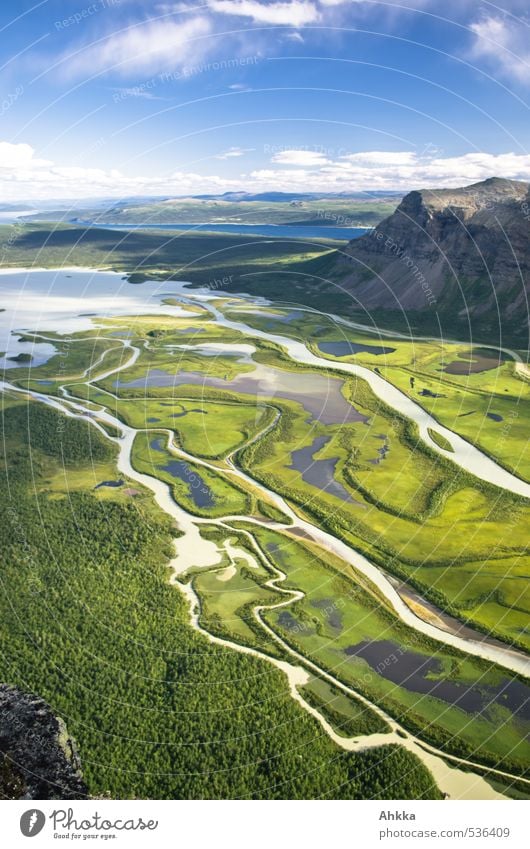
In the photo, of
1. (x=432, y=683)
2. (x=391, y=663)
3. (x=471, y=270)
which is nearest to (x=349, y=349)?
(x=471, y=270)

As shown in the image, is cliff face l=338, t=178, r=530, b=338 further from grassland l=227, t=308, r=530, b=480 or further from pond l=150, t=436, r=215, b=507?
pond l=150, t=436, r=215, b=507

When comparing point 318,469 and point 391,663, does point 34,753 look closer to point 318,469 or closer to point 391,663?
point 391,663

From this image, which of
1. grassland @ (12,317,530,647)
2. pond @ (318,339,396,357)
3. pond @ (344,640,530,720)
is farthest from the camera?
pond @ (318,339,396,357)

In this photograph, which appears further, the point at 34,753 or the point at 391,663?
the point at 391,663

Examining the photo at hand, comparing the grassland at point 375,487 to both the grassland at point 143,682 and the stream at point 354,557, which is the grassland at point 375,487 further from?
the grassland at point 143,682

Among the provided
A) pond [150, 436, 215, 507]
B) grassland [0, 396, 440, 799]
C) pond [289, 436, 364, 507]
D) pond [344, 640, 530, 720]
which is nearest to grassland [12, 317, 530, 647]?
pond [289, 436, 364, 507]

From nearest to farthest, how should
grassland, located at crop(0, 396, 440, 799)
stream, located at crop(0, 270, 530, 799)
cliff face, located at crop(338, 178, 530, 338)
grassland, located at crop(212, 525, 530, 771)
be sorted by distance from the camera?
grassland, located at crop(0, 396, 440, 799) < stream, located at crop(0, 270, 530, 799) < grassland, located at crop(212, 525, 530, 771) < cliff face, located at crop(338, 178, 530, 338)

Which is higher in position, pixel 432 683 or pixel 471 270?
pixel 471 270

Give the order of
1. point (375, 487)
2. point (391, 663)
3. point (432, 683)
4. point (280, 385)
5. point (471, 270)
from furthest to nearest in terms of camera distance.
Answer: point (471, 270), point (280, 385), point (375, 487), point (391, 663), point (432, 683)

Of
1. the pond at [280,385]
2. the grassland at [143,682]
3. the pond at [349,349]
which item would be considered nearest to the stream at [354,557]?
the grassland at [143,682]
